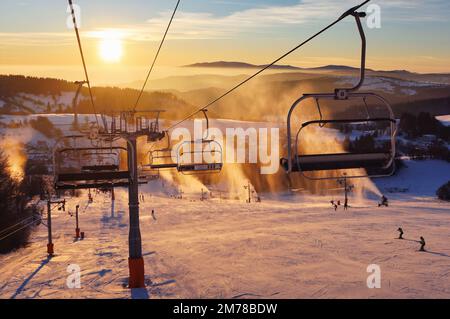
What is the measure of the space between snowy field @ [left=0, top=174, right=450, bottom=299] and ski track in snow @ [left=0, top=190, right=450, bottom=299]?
0.16ft

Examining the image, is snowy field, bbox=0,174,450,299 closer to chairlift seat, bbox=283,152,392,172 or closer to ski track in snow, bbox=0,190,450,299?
ski track in snow, bbox=0,190,450,299

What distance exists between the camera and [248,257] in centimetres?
2947

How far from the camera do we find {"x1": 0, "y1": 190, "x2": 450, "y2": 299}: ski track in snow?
22008 millimetres

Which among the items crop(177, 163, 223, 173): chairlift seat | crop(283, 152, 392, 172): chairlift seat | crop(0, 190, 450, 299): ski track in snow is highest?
crop(283, 152, 392, 172): chairlift seat

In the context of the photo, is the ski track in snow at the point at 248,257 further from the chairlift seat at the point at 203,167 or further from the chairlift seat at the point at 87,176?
the chairlift seat at the point at 87,176

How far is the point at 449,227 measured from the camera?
40.2 metres

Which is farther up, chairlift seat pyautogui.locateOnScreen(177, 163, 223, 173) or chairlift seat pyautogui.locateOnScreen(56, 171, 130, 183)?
chairlift seat pyautogui.locateOnScreen(177, 163, 223, 173)

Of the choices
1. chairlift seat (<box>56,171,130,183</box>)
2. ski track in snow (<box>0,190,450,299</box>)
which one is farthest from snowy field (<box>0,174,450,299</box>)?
chairlift seat (<box>56,171,130,183</box>)

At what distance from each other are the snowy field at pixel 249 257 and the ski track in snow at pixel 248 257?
0.16ft

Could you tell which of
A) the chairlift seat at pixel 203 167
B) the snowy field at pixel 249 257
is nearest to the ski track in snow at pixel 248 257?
the snowy field at pixel 249 257

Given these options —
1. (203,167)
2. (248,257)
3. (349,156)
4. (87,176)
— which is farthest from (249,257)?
(349,156)
